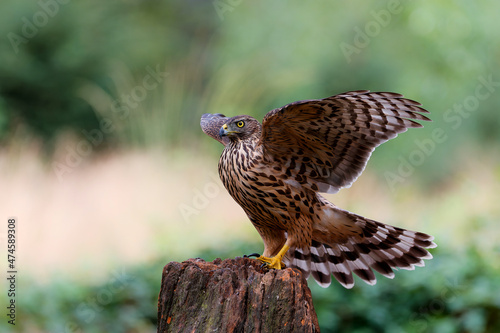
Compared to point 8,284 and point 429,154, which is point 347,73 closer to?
point 429,154

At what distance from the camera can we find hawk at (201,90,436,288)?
12.0 feet

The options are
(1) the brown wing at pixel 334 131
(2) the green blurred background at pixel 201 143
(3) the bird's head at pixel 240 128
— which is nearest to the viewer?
(1) the brown wing at pixel 334 131

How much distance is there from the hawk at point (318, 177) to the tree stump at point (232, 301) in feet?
1.79

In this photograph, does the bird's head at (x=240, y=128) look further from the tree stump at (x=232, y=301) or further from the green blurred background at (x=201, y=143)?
the green blurred background at (x=201, y=143)

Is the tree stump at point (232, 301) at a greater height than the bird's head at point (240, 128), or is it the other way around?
the bird's head at point (240, 128)

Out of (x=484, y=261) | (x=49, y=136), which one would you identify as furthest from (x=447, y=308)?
(x=49, y=136)

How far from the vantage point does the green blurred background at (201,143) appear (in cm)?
609

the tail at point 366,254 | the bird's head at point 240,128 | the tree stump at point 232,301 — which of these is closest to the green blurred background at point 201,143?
the tail at point 366,254

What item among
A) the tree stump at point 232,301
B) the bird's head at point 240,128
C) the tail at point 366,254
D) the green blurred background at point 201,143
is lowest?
the tree stump at point 232,301

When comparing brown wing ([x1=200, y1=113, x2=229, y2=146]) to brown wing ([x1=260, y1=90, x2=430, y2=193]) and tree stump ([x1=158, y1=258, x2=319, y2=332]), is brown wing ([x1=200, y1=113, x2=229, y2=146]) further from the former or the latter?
tree stump ([x1=158, y1=258, x2=319, y2=332])

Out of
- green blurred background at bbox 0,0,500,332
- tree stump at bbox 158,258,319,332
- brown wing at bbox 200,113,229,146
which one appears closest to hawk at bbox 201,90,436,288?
brown wing at bbox 200,113,229,146

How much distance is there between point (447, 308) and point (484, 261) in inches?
25.4

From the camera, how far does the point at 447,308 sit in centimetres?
568

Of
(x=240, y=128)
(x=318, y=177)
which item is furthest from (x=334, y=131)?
(x=240, y=128)
